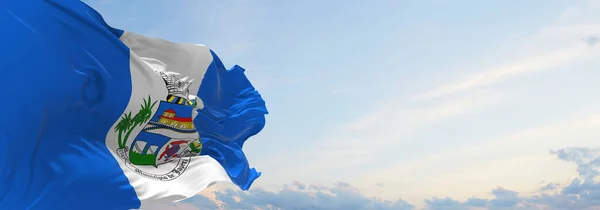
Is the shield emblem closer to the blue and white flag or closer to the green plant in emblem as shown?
the blue and white flag

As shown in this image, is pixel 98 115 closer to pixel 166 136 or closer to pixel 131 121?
pixel 131 121

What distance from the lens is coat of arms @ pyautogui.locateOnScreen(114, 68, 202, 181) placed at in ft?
41.5

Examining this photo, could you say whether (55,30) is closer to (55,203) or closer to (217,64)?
(55,203)

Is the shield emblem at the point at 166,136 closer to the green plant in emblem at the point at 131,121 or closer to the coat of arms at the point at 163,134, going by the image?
the coat of arms at the point at 163,134

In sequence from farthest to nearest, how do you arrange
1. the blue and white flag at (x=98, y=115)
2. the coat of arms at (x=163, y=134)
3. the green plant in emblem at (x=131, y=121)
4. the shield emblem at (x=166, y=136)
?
the shield emblem at (x=166, y=136) < the coat of arms at (x=163, y=134) < the green plant in emblem at (x=131, y=121) < the blue and white flag at (x=98, y=115)

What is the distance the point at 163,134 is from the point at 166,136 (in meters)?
0.10

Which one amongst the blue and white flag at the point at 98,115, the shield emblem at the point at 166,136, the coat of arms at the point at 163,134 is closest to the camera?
the blue and white flag at the point at 98,115

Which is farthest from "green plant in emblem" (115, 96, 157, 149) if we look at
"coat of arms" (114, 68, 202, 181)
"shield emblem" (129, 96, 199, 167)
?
"shield emblem" (129, 96, 199, 167)

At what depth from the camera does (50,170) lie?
1079 cm

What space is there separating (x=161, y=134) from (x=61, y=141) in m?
2.59

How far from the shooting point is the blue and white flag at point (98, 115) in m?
10.4

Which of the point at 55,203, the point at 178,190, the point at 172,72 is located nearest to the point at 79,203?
the point at 55,203

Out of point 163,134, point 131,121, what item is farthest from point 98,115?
point 163,134

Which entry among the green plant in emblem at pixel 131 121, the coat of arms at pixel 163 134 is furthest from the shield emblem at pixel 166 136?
the green plant in emblem at pixel 131 121
